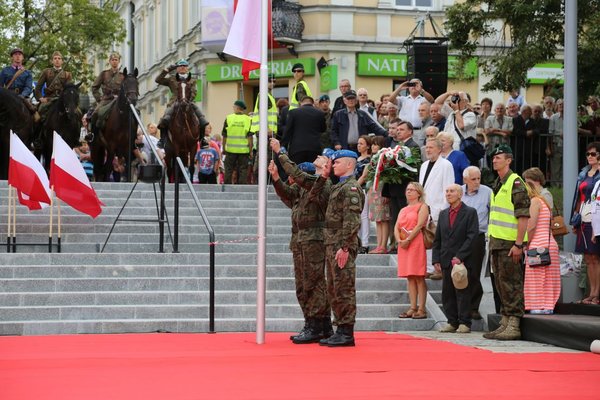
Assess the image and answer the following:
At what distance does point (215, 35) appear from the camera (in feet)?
139

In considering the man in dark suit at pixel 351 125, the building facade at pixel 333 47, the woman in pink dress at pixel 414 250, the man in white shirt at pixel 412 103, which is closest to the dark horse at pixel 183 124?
the man in dark suit at pixel 351 125

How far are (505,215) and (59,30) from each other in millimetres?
32799

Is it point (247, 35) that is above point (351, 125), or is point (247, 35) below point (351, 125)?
above

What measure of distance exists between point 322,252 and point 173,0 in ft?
126

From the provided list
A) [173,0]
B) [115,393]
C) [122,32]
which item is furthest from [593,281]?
[173,0]

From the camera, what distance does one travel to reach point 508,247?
15281mm

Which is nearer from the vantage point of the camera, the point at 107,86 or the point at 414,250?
the point at 414,250

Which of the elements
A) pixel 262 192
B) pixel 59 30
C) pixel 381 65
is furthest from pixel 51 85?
pixel 59 30

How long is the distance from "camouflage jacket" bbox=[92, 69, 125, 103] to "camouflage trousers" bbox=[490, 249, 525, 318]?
12.5 meters

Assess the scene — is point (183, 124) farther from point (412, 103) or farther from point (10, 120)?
point (412, 103)

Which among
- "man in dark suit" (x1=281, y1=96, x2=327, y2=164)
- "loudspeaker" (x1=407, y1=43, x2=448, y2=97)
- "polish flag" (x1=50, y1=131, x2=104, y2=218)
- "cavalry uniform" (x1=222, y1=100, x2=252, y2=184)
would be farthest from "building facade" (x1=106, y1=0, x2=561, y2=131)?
"polish flag" (x1=50, y1=131, x2=104, y2=218)

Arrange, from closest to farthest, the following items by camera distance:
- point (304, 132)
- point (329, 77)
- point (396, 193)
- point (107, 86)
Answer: point (396, 193) < point (304, 132) < point (107, 86) < point (329, 77)

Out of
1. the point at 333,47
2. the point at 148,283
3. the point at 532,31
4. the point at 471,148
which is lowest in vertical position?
the point at 148,283

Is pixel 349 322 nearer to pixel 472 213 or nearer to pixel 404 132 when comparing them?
pixel 472 213
